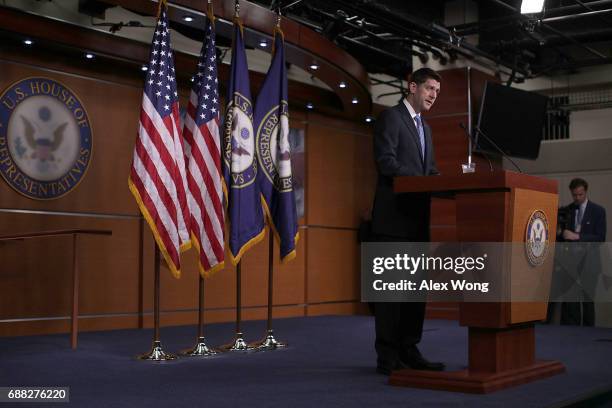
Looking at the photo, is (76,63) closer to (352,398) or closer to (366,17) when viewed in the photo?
(366,17)

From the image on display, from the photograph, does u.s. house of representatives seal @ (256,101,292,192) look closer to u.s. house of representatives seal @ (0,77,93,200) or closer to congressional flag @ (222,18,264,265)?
congressional flag @ (222,18,264,265)

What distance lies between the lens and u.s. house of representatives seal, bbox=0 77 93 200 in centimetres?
686

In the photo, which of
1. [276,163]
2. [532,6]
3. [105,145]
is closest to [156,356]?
[276,163]

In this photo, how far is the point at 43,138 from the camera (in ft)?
23.2

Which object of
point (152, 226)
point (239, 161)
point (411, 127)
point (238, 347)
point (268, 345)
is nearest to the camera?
point (411, 127)

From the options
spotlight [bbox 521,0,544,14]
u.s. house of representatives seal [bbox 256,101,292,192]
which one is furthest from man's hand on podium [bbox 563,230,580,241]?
u.s. house of representatives seal [bbox 256,101,292,192]

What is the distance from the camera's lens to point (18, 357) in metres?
5.24

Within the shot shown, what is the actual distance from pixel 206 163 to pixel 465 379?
2.47m

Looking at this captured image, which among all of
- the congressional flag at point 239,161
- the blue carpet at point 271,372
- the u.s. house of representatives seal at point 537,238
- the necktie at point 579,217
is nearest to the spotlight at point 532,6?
the necktie at point 579,217

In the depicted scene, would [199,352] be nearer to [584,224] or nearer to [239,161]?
[239,161]

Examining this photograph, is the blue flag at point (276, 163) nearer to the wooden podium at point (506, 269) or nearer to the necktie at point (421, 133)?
the necktie at point (421, 133)

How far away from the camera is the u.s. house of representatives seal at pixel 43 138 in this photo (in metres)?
6.86

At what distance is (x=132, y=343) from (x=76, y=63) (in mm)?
2902

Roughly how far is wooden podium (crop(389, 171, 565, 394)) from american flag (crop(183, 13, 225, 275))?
182cm
